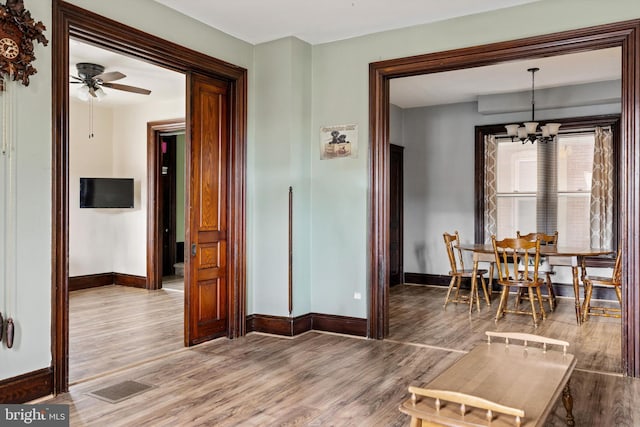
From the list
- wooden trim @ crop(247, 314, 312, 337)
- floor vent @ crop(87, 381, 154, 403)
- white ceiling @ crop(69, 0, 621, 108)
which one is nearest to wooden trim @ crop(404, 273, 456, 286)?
white ceiling @ crop(69, 0, 621, 108)

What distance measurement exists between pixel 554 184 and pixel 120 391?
638 centimetres

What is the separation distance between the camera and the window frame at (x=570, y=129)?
22.7 ft

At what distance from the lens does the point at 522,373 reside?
8.17 ft

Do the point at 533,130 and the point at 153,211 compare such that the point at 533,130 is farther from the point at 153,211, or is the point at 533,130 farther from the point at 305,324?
the point at 153,211

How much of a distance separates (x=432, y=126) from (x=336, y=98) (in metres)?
3.66

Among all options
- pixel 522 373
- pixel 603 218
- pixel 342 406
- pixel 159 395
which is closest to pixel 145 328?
pixel 159 395

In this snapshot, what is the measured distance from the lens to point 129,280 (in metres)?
8.06

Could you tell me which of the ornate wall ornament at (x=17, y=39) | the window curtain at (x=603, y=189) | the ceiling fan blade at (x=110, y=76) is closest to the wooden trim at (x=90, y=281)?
the ceiling fan blade at (x=110, y=76)

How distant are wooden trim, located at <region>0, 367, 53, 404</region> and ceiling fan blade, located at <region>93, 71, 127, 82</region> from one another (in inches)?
137

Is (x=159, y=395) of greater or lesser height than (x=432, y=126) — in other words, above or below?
below

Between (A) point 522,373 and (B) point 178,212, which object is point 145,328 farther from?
(B) point 178,212

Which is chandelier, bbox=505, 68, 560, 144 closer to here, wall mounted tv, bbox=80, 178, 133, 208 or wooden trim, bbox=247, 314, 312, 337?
wooden trim, bbox=247, 314, 312, 337

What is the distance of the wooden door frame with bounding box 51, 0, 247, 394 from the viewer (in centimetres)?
334

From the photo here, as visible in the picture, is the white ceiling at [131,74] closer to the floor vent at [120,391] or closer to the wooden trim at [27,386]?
the wooden trim at [27,386]
